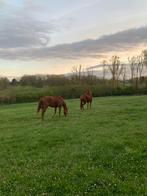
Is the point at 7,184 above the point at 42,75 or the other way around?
the other way around

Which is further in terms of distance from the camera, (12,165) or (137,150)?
(137,150)

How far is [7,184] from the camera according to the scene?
10156 mm

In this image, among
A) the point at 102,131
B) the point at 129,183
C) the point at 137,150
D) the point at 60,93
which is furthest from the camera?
the point at 60,93

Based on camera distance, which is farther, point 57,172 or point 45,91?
point 45,91

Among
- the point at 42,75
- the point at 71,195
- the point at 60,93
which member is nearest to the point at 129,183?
the point at 71,195

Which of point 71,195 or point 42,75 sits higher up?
point 42,75

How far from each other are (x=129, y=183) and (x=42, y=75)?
97.4 metres

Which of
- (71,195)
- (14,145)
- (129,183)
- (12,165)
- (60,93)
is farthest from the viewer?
(60,93)

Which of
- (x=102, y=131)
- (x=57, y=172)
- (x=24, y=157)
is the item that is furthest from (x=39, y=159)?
(x=102, y=131)

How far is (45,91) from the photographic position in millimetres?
77125

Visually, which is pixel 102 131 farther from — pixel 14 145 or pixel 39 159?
pixel 39 159

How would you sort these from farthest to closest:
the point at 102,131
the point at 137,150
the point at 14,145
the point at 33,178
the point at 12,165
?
the point at 102,131 < the point at 14,145 < the point at 137,150 < the point at 12,165 < the point at 33,178

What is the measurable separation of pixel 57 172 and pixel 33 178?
2.62 ft

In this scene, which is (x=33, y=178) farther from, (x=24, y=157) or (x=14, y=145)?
(x=14, y=145)
